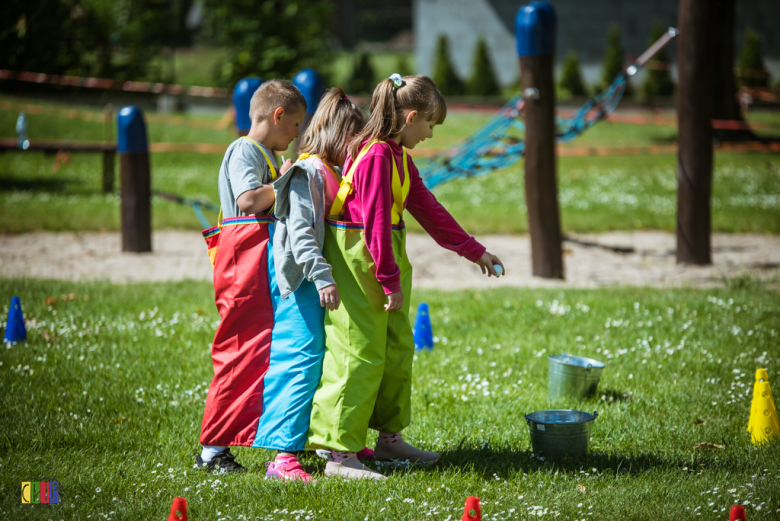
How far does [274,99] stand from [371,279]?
92 centimetres

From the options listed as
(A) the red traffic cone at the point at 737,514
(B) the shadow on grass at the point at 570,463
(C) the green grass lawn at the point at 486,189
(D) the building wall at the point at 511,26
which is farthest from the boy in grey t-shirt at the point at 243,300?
(D) the building wall at the point at 511,26

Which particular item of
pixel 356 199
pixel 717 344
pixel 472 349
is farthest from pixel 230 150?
pixel 717 344

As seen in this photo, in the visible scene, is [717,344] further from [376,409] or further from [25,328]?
[25,328]

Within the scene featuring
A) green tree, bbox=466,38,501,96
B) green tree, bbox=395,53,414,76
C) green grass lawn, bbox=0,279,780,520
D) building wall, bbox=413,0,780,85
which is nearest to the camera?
green grass lawn, bbox=0,279,780,520

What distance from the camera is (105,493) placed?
120 inches

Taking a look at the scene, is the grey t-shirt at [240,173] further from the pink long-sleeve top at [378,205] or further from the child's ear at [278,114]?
the pink long-sleeve top at [378,205]

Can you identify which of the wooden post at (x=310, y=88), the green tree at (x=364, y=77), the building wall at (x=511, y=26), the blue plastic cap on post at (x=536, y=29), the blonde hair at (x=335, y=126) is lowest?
the blonde hair at (x=335, y=126)

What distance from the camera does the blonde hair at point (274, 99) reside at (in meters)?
3.29

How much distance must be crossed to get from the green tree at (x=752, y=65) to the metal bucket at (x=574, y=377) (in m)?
23.5

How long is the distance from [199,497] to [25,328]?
3.15 meters

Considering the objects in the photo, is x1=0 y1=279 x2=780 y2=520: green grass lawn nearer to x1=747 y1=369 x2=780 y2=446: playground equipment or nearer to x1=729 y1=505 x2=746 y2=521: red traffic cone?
x1=747 y1=369 x2=780 y2=446: playground equipment

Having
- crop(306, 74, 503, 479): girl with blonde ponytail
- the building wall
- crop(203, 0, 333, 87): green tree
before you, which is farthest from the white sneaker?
the building wall

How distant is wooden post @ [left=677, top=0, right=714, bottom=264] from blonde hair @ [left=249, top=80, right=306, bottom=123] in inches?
232

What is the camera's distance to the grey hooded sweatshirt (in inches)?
118
